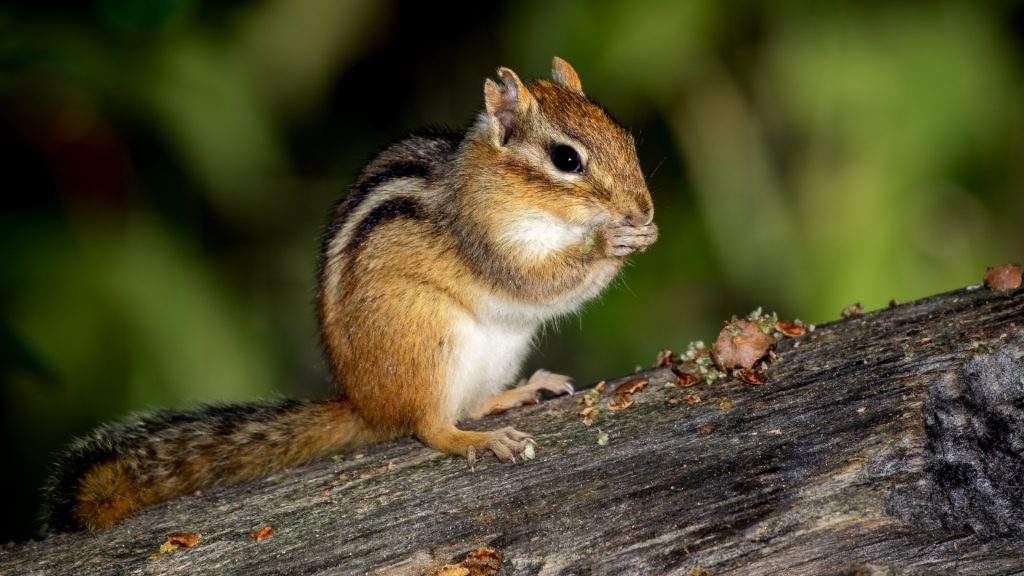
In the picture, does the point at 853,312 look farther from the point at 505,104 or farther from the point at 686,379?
the point at 505,104

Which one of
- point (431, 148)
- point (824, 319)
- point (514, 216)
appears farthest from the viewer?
point (824, 319)

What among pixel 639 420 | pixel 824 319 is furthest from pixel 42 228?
pixel 824 319

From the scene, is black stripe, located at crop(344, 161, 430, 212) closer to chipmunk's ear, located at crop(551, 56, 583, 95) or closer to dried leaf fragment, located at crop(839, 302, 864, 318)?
chipmunk's ear, located at crop(551, 56, 583, 95)

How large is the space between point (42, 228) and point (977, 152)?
283 centimetres

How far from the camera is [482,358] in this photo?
2.60 metres

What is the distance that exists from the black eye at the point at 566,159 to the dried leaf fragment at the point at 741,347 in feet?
1.76

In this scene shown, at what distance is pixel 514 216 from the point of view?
2613 millimetres

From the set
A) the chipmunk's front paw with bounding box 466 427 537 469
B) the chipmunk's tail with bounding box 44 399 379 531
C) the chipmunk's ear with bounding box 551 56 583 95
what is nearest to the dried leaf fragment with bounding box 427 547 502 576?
the chipmunk's front paw with bounding box 466 427 537 469

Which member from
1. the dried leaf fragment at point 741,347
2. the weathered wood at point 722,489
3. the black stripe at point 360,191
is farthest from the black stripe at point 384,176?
the dried leaf fragment at point 741,347

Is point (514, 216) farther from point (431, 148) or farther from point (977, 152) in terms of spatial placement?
point (977, 152)

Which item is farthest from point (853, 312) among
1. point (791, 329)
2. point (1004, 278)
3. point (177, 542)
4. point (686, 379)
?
point (177, 542)

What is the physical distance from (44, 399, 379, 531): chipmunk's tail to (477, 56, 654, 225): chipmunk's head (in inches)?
27.8

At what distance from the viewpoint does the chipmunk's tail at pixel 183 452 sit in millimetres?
2242

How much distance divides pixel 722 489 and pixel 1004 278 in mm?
862
